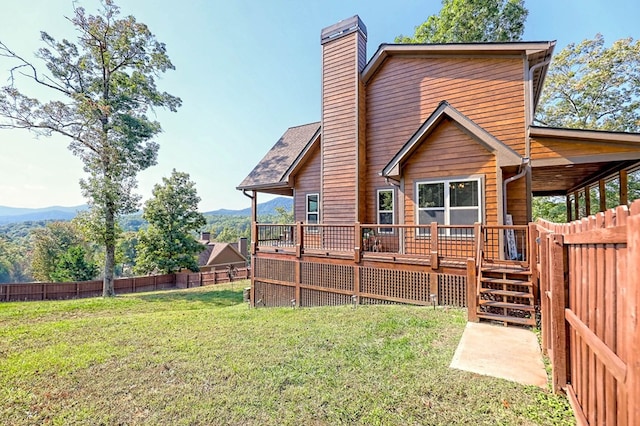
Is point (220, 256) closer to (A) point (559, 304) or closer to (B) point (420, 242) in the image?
(B) point (420, 242)

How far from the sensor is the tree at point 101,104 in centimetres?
1677

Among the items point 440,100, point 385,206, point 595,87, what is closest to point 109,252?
point 385,206

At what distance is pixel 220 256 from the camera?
3812 cm

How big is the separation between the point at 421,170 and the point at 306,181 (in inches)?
207

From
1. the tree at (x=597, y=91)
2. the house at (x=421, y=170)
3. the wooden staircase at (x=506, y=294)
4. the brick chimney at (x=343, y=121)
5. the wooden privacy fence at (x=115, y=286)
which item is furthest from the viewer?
the tree at (x=597, y=91)

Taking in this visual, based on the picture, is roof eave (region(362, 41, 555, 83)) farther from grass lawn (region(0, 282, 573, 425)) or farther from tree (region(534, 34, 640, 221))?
tree (region(534, 34, 640, 221))

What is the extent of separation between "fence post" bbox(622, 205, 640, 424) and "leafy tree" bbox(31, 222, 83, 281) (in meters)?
39.6

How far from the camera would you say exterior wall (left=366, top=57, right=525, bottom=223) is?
820cm

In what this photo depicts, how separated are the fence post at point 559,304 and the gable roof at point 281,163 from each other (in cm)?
972

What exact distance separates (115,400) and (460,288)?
20.9 feet

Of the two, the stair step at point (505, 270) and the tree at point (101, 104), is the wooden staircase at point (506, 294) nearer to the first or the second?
the stair step at point (505, 270)

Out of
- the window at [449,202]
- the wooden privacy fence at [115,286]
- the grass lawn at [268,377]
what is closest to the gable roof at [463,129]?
the window at [449,202]

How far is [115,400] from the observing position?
3.39m

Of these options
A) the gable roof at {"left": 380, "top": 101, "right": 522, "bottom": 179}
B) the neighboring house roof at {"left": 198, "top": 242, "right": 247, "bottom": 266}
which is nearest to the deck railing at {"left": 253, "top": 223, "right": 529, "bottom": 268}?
the gable roof at {"left": 380, "top": 101, "right": 522, "bottom": 179}
